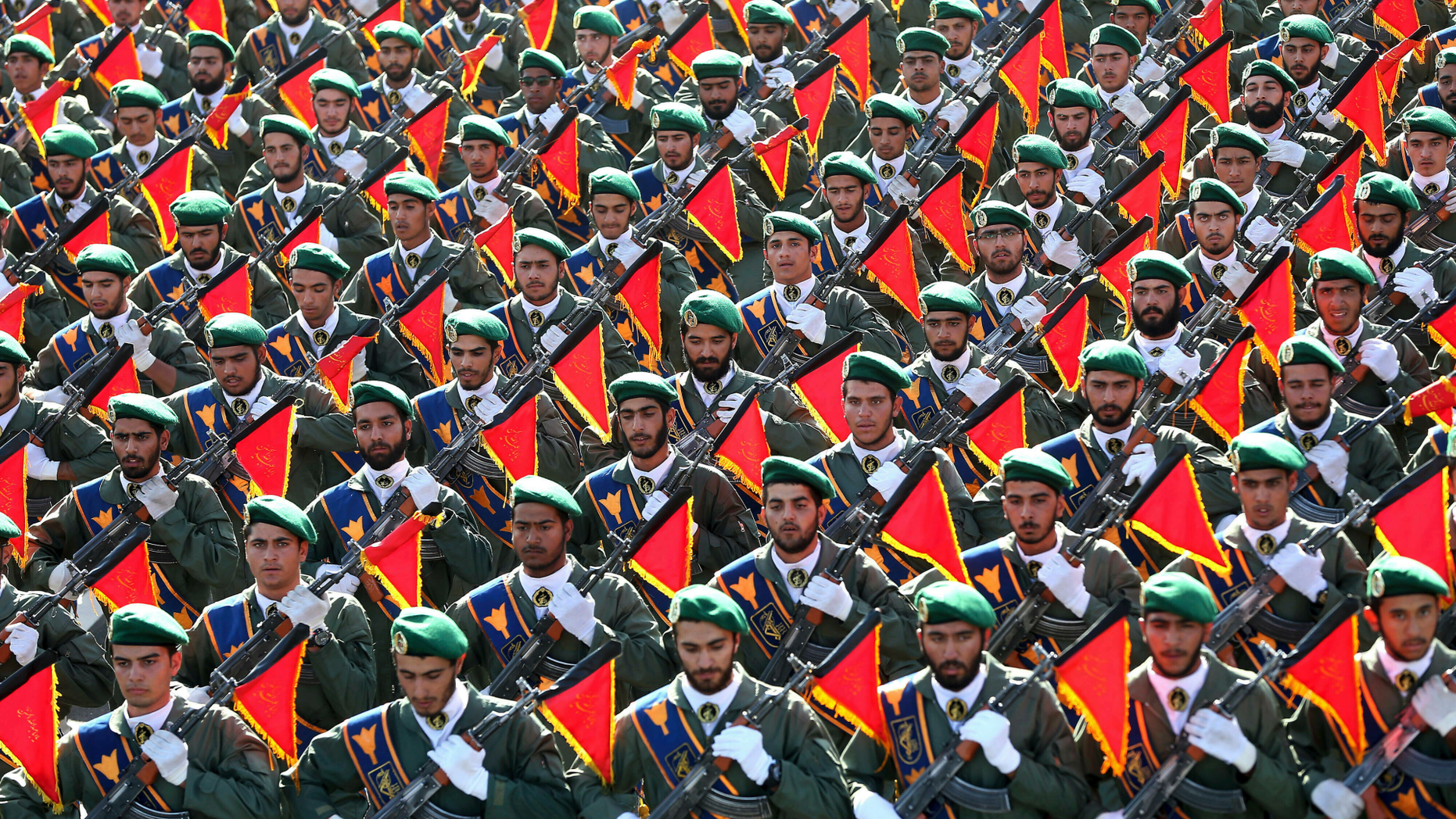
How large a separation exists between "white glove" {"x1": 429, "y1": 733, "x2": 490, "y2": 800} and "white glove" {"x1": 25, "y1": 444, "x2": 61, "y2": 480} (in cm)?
479

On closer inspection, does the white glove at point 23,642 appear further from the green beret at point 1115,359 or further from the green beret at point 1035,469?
the green beret at point 1115,359

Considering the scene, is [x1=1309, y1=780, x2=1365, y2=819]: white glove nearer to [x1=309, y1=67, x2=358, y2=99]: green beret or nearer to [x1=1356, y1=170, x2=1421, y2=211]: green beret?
[x1=1356, y1=170, x2=1421, y2=211]: green beret

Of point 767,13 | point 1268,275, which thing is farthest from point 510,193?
point 1268,275

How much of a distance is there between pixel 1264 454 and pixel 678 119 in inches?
280

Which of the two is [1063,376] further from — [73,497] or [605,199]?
[73,497]

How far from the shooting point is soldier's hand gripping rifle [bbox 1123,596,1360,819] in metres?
9.45

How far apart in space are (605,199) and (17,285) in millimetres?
4927

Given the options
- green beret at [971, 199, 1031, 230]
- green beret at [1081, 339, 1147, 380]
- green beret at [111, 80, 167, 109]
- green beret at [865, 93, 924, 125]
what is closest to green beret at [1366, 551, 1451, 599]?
green beret at [1081, 339, 1147, 380]

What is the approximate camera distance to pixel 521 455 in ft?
41.0

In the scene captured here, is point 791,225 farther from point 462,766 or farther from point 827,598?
point 462,766

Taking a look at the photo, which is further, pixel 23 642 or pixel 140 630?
pixel 23 642

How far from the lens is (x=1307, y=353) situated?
39.8 ft

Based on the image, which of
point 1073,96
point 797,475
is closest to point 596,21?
point 1073,96

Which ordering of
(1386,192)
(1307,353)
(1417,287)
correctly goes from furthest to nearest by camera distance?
(1386,192), (1417,287), (1307,353)
